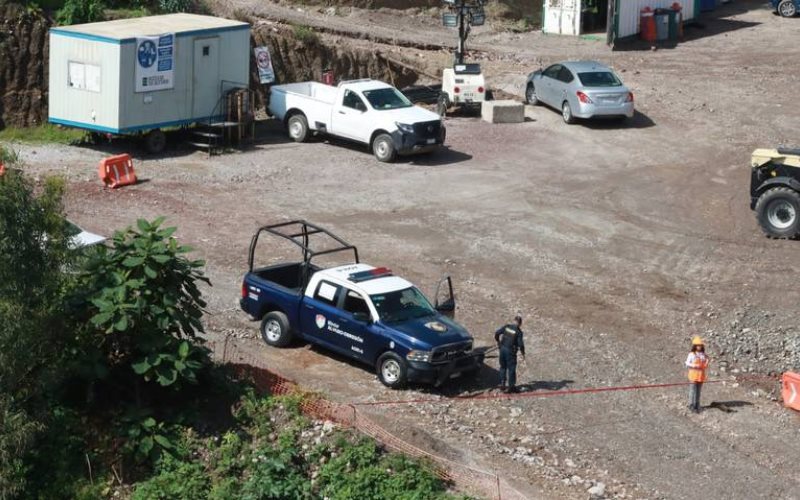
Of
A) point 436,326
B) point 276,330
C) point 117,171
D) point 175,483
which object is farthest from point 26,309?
point 117,171

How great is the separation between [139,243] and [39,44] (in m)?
16.2

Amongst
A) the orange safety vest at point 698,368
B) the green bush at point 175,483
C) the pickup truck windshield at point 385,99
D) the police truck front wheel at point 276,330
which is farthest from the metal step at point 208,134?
the orange safety vest at point 698,368

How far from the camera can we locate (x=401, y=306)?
1895 cm

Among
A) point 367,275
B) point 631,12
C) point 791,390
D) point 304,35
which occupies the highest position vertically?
point 631,12

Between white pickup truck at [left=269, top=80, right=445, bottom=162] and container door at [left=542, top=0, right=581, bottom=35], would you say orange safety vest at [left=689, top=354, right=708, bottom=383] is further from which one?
container door at [left=542, top=0, right=581, bottom=35]

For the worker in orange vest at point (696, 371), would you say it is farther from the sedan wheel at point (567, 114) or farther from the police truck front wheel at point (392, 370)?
the sedan wheel at point (567, 114)

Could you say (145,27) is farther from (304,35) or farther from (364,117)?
(304,35)

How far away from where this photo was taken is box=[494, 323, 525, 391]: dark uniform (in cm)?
1814

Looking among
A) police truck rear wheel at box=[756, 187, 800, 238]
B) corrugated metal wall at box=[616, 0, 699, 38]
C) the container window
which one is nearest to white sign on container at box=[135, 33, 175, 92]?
the container window

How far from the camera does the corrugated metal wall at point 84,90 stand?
2897cm

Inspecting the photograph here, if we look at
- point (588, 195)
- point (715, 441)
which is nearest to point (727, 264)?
point (588, 195)

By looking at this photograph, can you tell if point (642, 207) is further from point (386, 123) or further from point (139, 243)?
point (139, 243)

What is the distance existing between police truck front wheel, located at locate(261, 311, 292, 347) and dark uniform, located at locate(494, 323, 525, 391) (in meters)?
3.37

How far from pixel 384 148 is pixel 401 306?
466 inches
